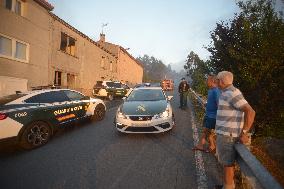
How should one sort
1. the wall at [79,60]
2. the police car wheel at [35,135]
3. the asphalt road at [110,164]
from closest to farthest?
the asphalt road at [110,164] → the police car wheel at [35,135] → the wall at [79,60]

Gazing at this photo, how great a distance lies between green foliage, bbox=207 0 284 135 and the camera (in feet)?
22.8

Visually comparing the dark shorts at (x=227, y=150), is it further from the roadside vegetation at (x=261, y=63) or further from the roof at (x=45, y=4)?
the roof at (x=45, y=4)

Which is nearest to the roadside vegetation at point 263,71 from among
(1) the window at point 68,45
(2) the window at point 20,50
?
(2) the window at point 20,50

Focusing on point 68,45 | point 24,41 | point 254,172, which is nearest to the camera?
point 254,172

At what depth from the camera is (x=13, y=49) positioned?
1498 cm

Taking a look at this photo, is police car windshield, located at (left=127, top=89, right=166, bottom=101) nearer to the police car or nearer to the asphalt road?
the asphalt road

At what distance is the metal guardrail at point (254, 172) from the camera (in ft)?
8.73

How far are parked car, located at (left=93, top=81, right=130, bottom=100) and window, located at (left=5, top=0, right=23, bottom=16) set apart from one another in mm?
8460

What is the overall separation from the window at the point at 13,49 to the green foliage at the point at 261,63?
11.9 m

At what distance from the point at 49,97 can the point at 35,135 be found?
1457 millimetres

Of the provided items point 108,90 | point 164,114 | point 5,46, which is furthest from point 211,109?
point 108,90

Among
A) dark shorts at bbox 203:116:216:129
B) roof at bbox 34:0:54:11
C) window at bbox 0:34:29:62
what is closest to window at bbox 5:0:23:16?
roof at bbox 34:0:54:11

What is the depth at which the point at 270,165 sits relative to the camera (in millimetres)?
6043

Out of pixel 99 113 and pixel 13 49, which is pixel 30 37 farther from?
pixel 99 113
